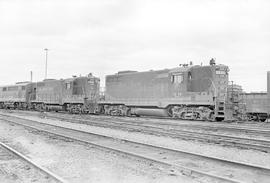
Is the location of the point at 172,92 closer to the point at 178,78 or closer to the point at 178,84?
the point at 178,84

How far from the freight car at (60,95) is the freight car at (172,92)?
286cm

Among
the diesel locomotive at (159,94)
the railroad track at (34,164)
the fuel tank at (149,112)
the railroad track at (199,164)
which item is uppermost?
the diesel locomotive at (159,94)

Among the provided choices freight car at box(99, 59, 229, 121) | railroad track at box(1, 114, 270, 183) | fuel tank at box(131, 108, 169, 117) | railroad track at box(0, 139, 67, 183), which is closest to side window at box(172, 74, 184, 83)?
freight car at box(99, 59, 229, 121)

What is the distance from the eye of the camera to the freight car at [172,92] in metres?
20.6

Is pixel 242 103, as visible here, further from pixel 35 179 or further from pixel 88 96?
pixel 35 179

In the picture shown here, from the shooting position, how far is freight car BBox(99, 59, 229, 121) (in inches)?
810

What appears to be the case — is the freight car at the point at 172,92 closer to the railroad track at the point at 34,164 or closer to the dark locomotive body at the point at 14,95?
the railroad track at the point at 34,164

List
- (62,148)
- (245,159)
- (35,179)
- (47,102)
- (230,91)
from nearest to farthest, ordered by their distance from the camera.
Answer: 1. (35,179)
2. (245,159)
3. (62,148)
4. (230,91)
5. (47,102)

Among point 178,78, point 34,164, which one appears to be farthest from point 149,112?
point 34,164

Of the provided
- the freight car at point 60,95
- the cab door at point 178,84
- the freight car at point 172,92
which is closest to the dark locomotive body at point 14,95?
the freight car at point 60,95

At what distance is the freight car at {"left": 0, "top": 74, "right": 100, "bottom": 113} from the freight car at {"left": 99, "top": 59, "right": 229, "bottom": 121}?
2864mm

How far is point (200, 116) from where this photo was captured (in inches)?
819

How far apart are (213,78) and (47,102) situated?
70.4 ft

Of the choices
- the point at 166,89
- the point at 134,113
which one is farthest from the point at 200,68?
the point at 134,113
